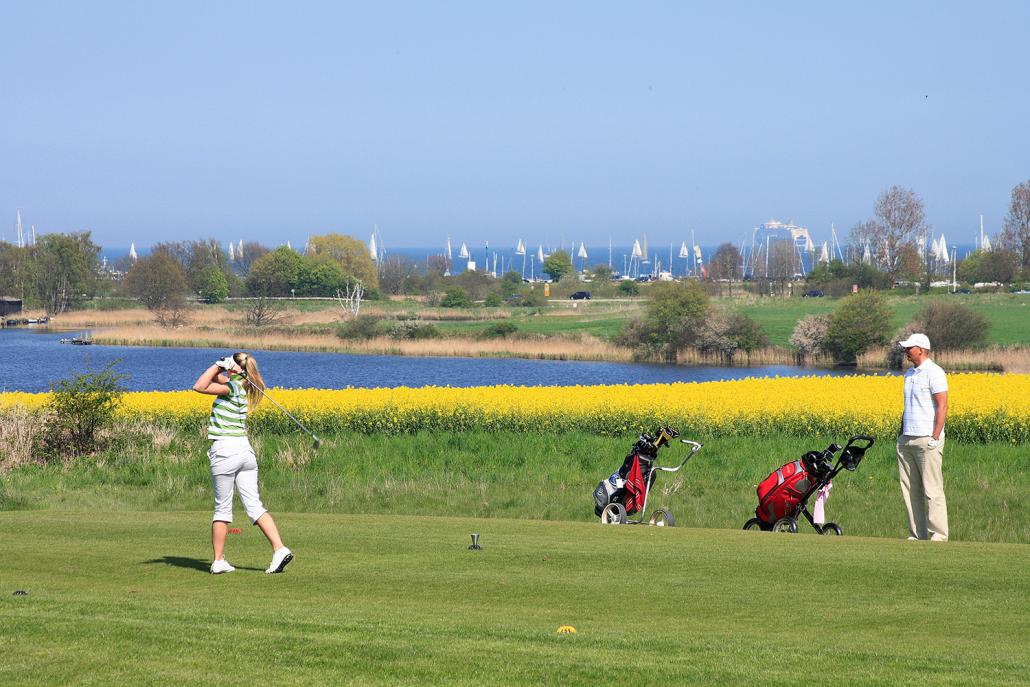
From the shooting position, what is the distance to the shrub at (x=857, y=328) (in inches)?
2832

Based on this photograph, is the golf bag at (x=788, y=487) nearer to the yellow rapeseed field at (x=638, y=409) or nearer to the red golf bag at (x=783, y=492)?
the red golf bag at (x=783, y=492)

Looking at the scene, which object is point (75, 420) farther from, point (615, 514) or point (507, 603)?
point (507, 603)

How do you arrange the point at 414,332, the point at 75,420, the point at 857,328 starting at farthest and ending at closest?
1. the point at 414,332
2. the point at 857,328
3. the point at 75,420

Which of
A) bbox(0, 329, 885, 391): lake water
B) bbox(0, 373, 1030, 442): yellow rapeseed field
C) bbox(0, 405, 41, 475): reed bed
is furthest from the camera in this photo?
bbox(0, 329, 885, 391): lake water

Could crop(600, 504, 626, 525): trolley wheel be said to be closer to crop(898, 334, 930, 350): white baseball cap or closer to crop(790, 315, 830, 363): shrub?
crop(898, 334, 930, 350): white baseball cap

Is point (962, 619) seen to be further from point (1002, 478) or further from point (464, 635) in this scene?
point (1002, 478)

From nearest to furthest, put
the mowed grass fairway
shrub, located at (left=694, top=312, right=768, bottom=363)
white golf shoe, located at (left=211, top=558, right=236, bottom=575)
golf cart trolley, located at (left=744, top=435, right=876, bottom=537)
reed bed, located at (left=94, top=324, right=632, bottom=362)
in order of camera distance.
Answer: the mowed grass fairway
white golf shoe, located at (left=211, top=558, right=236, bottom=575)
golf cart trolley, located at (left=744, top=435, right=876, bottom=537)
shrub, located at (left=694, top=312, right=768, bottom=363)
reed bed, located at (left=94, top=324, right=632, bottom=362)

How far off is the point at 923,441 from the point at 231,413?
7.51 meters

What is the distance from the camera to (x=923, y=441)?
542 inches

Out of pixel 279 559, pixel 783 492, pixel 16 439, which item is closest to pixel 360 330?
pixel 16 439

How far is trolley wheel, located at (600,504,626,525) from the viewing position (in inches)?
607

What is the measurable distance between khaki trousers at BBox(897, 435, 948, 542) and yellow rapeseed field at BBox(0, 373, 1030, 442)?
511 inches

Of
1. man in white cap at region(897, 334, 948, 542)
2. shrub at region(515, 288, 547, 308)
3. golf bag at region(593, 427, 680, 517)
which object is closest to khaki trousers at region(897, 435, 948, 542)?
man in white cap at region(897, 334, 948, 542)

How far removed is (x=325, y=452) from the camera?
87.2 feet
